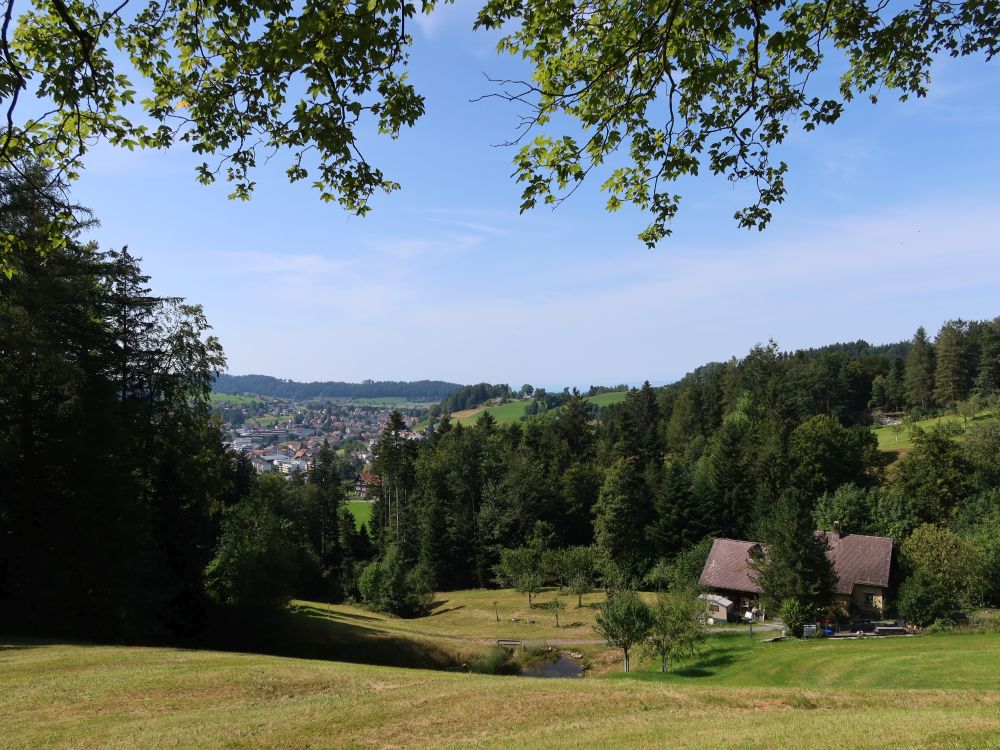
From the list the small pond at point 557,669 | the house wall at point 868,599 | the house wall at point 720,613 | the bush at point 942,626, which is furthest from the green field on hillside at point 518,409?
the bush at point 942,626

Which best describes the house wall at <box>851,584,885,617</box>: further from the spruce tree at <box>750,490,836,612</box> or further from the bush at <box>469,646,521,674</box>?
the bush at <box>469,646,521,674</box>

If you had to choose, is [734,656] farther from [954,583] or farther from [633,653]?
[954,583]

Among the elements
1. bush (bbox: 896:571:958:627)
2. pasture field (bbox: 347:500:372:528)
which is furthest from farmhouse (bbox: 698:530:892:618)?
pasture field (bbox: 347:500:372:528)

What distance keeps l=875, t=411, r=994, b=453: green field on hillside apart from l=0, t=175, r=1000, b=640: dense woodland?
67.5 inches

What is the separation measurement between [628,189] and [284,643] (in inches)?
1093

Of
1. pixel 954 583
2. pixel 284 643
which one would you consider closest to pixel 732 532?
pixel 954 583

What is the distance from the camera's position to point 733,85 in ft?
22.0

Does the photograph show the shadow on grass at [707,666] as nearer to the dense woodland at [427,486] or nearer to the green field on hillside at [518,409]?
the dense woodland at [427,486]

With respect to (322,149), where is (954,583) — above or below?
below

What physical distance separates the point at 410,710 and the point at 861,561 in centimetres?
3902

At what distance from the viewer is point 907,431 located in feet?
229

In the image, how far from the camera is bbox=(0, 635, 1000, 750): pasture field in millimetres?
8648

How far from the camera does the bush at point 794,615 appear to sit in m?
32.7

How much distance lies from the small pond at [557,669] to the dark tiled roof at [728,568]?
13.3 m
